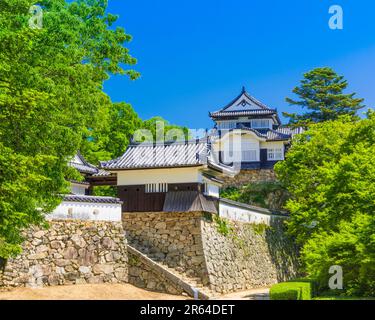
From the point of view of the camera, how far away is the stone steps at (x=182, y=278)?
987 inches

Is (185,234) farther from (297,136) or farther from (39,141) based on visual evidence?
(297,136)

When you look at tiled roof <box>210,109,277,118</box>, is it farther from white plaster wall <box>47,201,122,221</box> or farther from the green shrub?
white plaster wall <box>47,201,122,221</box>

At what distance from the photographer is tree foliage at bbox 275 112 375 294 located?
1962cm

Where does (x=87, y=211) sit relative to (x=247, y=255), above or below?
above

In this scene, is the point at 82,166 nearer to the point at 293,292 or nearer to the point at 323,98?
the point at 293,292

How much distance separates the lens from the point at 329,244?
68.6 ft

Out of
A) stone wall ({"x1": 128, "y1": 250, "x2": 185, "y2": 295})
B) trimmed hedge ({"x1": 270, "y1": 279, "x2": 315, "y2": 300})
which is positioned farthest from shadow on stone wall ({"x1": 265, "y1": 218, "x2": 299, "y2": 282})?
trimmed hedge ({"x1": 270, "y1": 279, "x2": 315, "y2": 300})

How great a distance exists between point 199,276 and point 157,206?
435 centimetres

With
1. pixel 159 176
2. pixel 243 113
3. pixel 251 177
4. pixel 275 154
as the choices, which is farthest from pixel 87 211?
pixel 243 113

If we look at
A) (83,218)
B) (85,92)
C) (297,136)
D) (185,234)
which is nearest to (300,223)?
(185,234)

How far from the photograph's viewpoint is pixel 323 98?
60.8m

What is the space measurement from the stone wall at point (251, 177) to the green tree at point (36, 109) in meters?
29.5

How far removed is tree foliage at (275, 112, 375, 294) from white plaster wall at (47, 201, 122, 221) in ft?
30.1

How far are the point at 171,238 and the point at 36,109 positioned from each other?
1417 centimetres
